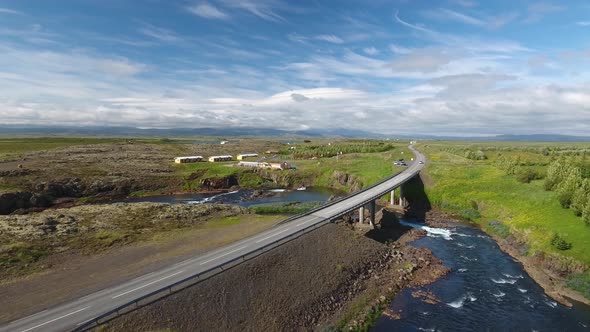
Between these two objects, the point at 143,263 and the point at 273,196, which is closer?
the point at 143,263

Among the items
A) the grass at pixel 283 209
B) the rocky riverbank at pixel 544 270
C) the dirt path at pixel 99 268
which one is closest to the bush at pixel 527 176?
the rocky riverbank at pixel 544 270

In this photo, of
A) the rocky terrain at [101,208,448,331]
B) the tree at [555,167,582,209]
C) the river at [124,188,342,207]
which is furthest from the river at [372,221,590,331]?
the river at [124,188,342,207]

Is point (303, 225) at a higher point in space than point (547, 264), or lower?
higher

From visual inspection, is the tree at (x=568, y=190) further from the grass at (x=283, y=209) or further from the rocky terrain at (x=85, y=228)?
the rocky terrain at (x=85, y=228)

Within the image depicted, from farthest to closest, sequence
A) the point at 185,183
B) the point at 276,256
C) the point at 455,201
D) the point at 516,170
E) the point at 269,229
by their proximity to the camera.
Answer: the point at 185,183 → the point at 516,170 → the point at 455,201 → the point at 269,229 → the point at 276,256

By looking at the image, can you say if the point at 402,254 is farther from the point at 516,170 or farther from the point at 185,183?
the point at 185,183

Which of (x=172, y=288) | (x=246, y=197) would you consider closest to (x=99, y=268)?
(x=172, y=288)

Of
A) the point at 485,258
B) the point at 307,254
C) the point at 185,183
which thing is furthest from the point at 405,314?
the point at 185,183
